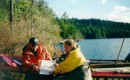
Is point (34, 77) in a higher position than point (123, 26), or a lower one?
higher

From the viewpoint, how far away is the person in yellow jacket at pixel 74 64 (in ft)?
24.5

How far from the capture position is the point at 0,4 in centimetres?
4691

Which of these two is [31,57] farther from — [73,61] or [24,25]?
[24,25]

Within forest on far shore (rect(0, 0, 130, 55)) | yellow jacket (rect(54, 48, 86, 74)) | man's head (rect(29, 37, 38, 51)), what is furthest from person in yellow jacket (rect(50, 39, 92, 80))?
forest on far shore (rect(0, 0, 130, 55))

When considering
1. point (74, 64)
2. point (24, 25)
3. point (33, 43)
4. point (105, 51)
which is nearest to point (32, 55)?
point (33, 43)

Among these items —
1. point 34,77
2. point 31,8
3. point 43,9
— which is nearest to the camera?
point 34,77

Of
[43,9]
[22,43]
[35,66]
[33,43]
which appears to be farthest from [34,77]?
[43,9]

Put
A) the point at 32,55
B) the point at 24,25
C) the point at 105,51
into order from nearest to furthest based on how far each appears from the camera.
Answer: the point at 32,55
the point at 24,25
the point at 105,51

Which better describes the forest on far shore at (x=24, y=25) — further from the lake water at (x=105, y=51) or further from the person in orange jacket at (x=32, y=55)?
the person in orange jacket at (x=32, y=55)

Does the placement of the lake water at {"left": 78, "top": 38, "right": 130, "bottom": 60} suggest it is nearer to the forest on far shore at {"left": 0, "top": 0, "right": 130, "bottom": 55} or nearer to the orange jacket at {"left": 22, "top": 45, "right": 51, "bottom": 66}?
the forest on far shore at {"left": 0, "top": 0, "right": 130, "bottom": 55}

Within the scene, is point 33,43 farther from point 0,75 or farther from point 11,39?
point 11,39

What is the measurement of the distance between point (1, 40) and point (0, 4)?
81.1 feet

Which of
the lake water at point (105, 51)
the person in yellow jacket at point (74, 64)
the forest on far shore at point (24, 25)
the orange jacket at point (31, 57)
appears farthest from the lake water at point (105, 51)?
the person in yellow jacket at point (74, 64)

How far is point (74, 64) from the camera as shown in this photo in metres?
7.49
